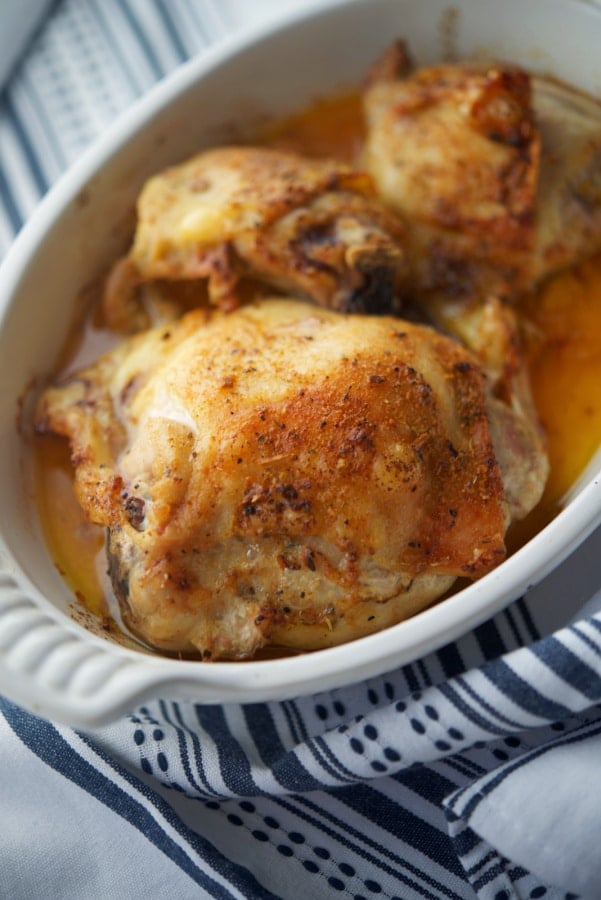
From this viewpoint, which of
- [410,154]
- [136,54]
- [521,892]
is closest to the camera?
[521,892]

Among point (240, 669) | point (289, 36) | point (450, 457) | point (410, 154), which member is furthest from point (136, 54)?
point (240, 669)

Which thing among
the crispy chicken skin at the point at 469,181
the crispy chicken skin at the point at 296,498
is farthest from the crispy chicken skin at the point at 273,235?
the crispy chicken skin at the point at 296,498

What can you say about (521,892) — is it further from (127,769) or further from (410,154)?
(410,154)

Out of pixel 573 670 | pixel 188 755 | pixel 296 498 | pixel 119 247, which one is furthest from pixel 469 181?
pixel 188 755

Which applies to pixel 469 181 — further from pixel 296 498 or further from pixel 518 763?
pixel 518 763

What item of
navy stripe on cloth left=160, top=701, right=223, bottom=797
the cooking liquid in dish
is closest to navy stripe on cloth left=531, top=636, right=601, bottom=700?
the cooking liquid in dish
